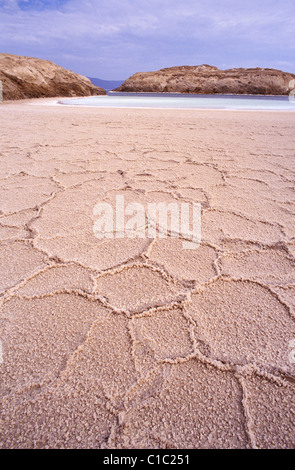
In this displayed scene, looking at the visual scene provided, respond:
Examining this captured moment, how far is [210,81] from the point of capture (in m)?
17.7

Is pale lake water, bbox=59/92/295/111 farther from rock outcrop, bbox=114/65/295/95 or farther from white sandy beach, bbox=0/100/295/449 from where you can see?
rock outcrop, bbox=114/65/295/95

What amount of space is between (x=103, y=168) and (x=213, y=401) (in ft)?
5.16

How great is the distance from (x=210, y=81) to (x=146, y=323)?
66.4 feet

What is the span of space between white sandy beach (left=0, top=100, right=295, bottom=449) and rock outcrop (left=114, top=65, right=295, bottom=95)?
19.1 metres

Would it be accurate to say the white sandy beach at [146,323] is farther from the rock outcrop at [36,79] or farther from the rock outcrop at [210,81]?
the rock outcrop at [210,81]

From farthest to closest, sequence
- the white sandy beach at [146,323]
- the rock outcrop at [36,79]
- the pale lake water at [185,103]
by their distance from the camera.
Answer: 1. the rock outcrop at [36,79]
2. the pale lake water at [185,103]
3. the white sandy beach at [146,323]

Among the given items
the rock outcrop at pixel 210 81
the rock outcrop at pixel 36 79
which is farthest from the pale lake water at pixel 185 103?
the rock outcrop at pixel 210 81

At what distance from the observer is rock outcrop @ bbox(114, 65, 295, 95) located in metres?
17.0

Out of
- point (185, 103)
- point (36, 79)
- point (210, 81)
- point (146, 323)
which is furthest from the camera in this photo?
point (210, 81)

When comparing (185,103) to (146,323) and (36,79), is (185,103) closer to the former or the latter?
(36,79)

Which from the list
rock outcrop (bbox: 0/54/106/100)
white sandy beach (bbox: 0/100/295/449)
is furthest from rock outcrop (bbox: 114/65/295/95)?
white sandy beach (bbox: 0/100/295/449)

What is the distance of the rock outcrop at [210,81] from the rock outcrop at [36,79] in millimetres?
11405

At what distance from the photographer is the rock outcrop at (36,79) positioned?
279 inches

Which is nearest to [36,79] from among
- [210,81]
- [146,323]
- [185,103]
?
[185,103]
